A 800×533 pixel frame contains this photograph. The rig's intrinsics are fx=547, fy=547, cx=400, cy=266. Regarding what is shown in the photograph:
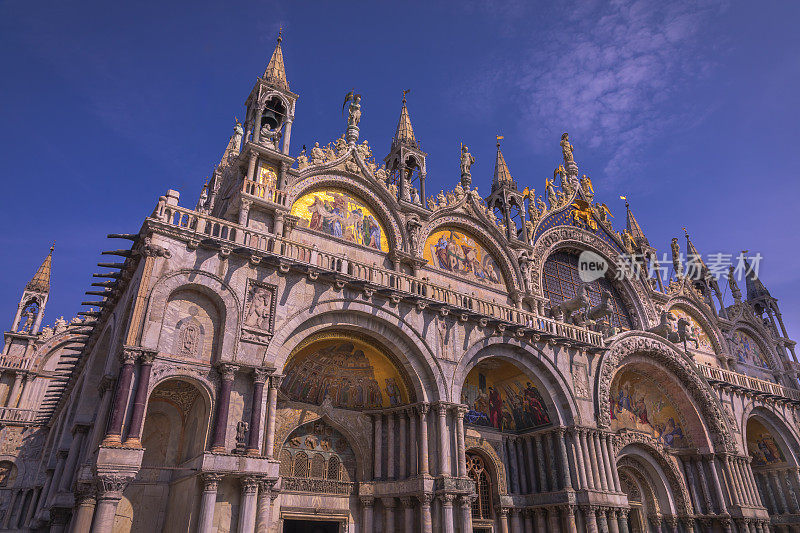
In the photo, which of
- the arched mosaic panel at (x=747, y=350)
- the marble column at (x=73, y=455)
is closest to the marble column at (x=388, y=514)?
the marble column at (x=73, y=455)

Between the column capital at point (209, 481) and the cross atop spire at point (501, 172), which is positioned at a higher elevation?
the cross atop spire at point (501, 172)

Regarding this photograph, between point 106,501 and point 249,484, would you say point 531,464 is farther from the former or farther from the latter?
point 106,501

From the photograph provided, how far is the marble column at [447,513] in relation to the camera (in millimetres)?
14508

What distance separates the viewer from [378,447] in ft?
54.4

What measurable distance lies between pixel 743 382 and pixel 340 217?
21.6 m

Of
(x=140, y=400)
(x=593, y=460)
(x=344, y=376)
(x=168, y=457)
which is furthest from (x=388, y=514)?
(x=140, y=400)

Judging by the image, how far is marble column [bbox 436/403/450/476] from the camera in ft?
49.8

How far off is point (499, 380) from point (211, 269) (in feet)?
37.4

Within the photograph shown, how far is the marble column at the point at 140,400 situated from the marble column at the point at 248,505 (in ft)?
7.89

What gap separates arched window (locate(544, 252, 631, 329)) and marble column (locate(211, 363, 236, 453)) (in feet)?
53.3

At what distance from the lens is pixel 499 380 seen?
2025 centimetres

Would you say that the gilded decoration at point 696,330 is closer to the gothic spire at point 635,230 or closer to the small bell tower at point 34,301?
the gothic spire at point 635,230

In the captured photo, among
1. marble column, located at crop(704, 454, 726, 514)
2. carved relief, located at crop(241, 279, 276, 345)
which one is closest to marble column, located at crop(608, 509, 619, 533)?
marble column, located at crop(704, 454, 726, 514)

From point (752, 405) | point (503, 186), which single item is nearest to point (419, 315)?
point (503, 186)
